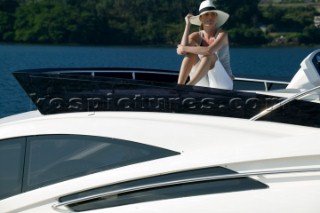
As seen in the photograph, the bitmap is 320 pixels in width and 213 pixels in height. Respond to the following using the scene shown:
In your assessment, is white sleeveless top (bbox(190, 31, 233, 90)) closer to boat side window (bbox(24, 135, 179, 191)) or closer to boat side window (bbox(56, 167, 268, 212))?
boat side window (bbox(24, 135, 179, 191))

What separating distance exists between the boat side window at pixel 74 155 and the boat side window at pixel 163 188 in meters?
0.13

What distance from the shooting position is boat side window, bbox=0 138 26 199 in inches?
133

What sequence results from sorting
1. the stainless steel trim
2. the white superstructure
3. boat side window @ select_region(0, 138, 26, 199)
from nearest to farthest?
the white superstructure → boat side window @ select_region(0, 138, 26, 199) → the stainless steel trim

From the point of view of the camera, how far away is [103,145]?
3.23 meters

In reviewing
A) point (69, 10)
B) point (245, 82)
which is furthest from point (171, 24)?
point (245, 82)

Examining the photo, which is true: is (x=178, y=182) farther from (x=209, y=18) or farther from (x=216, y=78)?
(x=209, y=18)

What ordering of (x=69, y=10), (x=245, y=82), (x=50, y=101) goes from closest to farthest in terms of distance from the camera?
(x=50, y=101)
(x=245, y=82)
(x=69, y=10)

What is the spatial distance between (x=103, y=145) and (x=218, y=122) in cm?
62

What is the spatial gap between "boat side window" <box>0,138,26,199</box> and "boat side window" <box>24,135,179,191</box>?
0.05m

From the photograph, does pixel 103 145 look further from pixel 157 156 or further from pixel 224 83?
pixel 224 83

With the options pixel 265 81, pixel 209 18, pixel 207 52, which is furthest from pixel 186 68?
pixel 265 81

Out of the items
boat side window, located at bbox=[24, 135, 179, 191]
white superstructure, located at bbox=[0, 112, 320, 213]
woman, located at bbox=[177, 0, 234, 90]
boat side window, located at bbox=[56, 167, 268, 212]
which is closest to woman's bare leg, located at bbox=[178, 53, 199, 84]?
woman, located at bbox=[177, 0, 234, 90]

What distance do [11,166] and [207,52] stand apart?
7.97ft

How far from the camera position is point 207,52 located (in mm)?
5332
